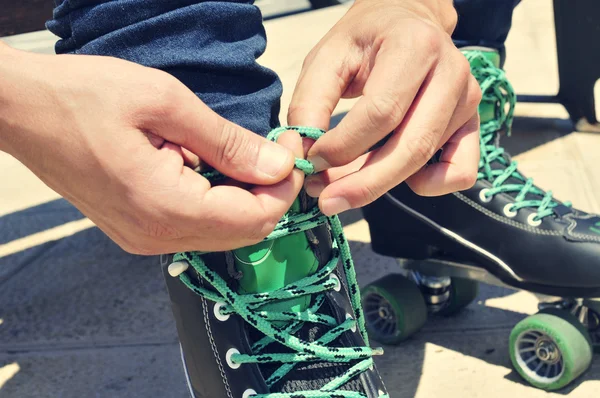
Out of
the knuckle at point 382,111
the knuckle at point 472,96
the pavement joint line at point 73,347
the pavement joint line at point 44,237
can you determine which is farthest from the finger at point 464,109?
Answer: the pavement joint line at point 44,237

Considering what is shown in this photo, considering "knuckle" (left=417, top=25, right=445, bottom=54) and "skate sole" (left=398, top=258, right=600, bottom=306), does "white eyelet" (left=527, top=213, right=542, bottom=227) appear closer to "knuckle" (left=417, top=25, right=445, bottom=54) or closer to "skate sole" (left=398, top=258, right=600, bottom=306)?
"skate sole" (left=398, top=258, right=600, bottom=306)

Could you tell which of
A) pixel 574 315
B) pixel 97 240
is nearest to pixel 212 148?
pixel 574 315

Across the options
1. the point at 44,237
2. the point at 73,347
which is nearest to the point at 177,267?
the point at 73,347

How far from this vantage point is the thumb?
79 centimetres

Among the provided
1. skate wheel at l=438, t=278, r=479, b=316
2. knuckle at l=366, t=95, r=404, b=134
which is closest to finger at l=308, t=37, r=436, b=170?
knuckle at l=366, t=95, r=404, b=134

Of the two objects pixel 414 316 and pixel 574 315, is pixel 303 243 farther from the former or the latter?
pixel 574 315

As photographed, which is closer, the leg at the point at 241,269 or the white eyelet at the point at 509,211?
the leg at the point at 241,269

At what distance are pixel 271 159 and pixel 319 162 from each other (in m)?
0.09

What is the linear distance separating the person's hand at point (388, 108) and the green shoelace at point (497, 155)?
1.33ft

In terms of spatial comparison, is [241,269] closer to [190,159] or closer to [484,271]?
[190,159]

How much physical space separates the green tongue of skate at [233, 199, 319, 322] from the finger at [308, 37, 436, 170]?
0.45ft

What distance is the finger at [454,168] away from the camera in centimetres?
96

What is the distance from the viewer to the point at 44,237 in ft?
6.68

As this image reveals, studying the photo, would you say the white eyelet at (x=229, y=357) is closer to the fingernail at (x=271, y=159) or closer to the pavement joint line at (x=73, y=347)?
the fingernail at (x=271, y=159)
